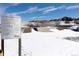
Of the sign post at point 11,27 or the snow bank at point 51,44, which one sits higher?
the sign post at point 11,27

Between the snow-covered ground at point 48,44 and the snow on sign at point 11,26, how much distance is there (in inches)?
2.1

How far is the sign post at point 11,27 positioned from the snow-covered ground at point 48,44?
5cm

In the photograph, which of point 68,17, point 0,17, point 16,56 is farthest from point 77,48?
point 0,17

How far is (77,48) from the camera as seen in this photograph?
1451mm

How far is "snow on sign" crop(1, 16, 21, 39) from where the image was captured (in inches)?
57.0

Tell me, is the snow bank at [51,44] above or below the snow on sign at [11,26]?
below

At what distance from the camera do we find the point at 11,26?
4.75ft

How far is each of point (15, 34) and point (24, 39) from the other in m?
0.09

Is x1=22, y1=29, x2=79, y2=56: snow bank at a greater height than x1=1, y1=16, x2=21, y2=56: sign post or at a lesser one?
lesser

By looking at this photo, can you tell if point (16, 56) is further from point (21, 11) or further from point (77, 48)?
point (77, 48)

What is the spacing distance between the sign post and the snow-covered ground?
0.05 meters

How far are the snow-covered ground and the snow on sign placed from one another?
53 mm

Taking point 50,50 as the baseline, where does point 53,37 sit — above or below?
above

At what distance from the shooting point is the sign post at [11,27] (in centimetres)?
145
